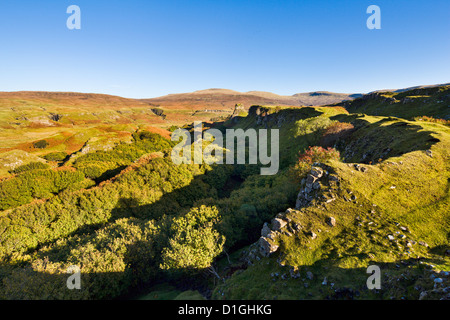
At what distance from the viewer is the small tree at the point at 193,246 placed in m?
19.6

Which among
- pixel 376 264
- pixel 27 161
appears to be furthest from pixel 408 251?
pixel 27 161

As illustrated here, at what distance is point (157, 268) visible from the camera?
78.1ft

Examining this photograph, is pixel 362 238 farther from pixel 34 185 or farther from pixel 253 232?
pixel 34 185

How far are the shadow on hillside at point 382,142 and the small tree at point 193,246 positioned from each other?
23.9 meters

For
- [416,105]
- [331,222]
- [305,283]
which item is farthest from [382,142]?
[416,105]

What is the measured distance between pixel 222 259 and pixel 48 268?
18498mm

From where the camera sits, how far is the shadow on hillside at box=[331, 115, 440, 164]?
26109mm

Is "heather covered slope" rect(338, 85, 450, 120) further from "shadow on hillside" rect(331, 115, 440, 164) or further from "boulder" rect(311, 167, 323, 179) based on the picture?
"boulder" rect(311, 167, 323, 179)

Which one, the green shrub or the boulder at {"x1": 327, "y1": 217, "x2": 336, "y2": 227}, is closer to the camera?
the boulder at {"x1": 327, "y1": 217, "x2": 336, "y2": 227}

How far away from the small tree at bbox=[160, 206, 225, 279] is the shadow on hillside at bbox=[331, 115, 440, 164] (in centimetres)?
2386

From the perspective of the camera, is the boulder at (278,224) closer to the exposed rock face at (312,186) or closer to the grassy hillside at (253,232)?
the grassy hillside at (253,232)

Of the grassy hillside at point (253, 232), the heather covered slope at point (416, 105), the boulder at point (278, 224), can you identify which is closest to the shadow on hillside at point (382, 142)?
the grassy hillside at point (253, 232)

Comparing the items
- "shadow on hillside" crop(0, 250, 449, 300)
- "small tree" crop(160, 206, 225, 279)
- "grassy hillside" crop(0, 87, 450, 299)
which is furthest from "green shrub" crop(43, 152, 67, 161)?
"small tree" crop(160, 206, 225, 279)
